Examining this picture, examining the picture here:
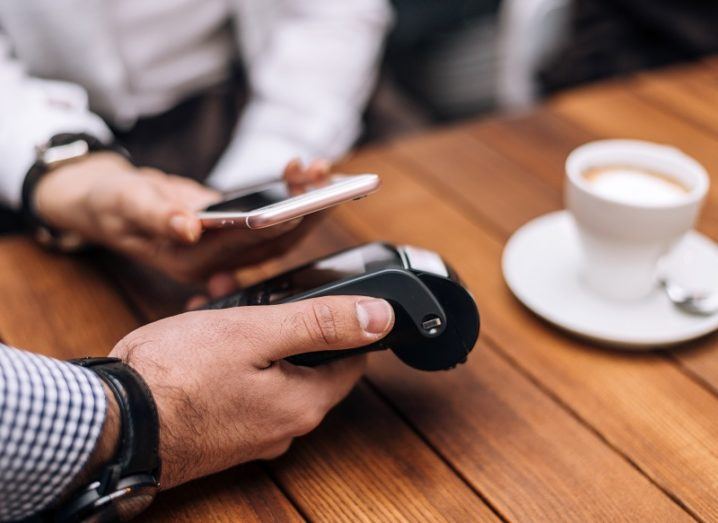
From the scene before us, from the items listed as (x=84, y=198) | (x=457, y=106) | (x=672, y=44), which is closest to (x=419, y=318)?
(x=84, y=198)

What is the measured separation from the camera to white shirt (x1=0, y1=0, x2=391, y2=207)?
1.01 m

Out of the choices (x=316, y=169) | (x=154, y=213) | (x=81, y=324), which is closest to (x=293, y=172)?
(x=316, y=169)

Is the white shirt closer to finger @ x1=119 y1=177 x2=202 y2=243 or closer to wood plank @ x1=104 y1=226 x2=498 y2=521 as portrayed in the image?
finger @ x1=119 y1=177 x2=202 y2=243

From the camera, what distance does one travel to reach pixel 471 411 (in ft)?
1.87

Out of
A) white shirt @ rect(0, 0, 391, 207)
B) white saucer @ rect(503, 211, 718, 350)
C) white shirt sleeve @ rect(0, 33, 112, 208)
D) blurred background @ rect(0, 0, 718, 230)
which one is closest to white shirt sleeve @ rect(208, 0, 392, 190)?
white shirt @ rect(0, 0, 391, 207)

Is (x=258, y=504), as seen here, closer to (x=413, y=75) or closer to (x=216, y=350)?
(x=216, y=350)

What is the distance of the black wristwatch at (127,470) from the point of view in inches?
17.8

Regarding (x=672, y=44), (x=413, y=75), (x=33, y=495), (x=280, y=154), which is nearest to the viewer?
(x=33, y=495)

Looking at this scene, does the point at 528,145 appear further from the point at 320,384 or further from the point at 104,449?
the point at 104,449

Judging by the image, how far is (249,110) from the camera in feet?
3.91

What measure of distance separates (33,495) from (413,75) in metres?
1.69

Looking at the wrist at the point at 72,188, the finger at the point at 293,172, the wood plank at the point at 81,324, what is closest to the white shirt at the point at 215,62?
the wrist at the point at 72,188

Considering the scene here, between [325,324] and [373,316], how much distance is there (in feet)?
0.11

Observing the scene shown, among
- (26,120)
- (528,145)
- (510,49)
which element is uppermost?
(26,120)
